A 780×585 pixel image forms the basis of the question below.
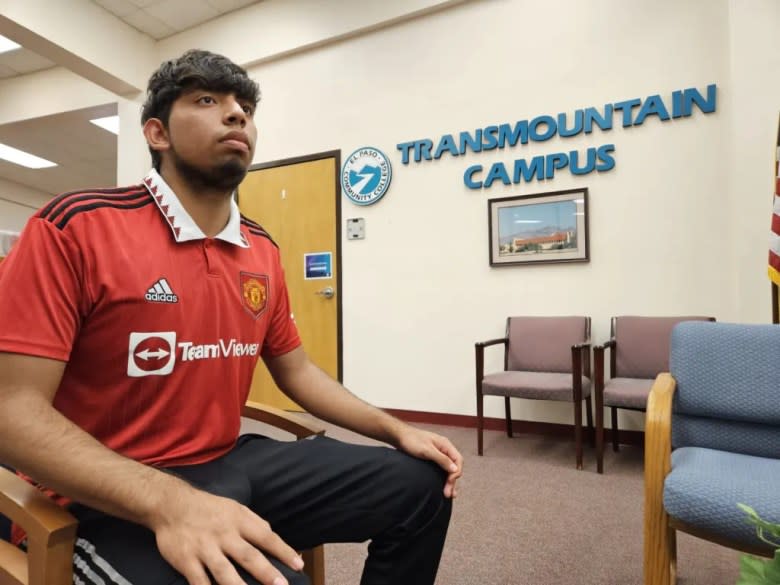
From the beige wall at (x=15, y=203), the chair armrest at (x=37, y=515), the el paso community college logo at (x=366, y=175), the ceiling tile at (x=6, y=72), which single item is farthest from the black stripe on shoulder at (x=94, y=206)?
the beige wall at (x=15, y=203)

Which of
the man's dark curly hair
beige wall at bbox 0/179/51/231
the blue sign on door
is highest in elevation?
beige wall at bbox 0/179/51/231

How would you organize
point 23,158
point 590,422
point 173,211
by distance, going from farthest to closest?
point 23,158, point 590,422, point 173,211

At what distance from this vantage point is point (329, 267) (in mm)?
3820

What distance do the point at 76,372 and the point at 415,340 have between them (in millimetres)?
2846

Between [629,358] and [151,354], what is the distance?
2509 mm

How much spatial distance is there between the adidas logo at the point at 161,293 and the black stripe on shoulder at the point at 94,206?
14 centimetres

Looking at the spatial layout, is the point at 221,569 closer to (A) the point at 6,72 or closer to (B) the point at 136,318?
(B) the point at 136,318

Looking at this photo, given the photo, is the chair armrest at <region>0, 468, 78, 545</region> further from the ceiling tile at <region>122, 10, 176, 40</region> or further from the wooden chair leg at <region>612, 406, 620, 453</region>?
the ceiling tile at <region>122, 10, 176, 40</region>

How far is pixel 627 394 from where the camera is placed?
2279 millimetres

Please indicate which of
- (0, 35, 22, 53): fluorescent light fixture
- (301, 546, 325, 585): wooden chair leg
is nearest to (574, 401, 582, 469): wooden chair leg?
(301, 546, 325, 585): wooden chair leg

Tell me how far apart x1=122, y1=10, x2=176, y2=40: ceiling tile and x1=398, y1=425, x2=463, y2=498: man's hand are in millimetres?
4629

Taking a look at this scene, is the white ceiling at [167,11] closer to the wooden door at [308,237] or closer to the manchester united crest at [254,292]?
the wooden door at [308,237]

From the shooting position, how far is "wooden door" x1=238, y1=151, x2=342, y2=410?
12.5ft

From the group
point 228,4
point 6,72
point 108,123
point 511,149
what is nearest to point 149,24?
point 228,4
